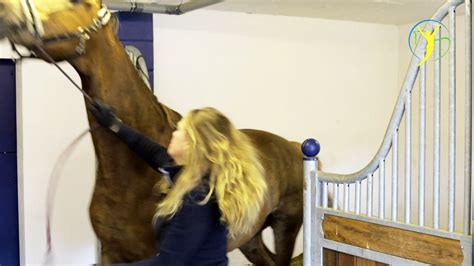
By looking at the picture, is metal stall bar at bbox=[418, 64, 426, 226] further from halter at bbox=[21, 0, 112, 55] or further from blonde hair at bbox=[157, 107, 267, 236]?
halter at bbox=[21, 0, 112, 55]

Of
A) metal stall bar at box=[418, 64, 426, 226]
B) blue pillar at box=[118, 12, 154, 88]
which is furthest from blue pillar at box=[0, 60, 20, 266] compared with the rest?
metal stall bar at box=[418, 64, 426, 226]

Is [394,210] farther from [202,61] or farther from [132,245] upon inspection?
[202,61]

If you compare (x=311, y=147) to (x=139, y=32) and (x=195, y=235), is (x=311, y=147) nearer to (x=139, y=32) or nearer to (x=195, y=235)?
(x=195, y=235)

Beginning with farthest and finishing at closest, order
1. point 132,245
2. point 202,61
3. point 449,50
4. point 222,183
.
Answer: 1. point 202,61
2. point 132,245
3. point 449,50
4. point 222,183

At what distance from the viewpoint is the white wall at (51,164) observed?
11.9 ft

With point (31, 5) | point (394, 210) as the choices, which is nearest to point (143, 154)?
point (31, 5)

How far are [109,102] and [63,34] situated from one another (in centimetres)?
28

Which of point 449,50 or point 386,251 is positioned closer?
point 449,50

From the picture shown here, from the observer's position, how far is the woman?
1.53 meters

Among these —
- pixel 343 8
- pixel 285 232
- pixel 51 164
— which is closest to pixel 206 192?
pixel 285 232

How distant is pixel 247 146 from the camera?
1768 mm

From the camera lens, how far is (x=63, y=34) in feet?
6.03

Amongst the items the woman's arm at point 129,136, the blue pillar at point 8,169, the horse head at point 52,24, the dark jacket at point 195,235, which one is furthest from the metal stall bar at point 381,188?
the blue pillar at point 8,169

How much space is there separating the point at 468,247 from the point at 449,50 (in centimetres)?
56
